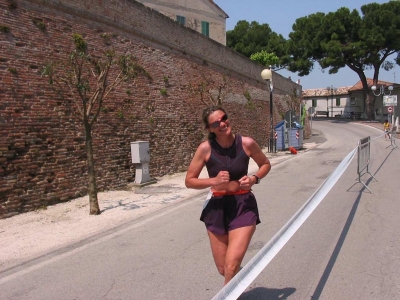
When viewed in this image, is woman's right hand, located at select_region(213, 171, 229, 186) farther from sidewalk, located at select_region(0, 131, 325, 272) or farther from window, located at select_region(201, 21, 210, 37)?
window, located at select_region(201, 21, 210, 37)

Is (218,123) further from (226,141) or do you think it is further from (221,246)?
(221,246)

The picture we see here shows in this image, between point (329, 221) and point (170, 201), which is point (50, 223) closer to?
point (170, 201)

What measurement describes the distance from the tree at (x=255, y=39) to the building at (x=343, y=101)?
1125 centimetres

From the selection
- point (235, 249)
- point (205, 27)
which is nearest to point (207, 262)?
point (235, 249)

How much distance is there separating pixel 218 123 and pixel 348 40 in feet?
164

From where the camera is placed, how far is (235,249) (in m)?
3.27

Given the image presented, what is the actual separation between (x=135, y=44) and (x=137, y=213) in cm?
657

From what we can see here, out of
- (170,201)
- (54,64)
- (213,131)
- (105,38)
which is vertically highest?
(105,38)

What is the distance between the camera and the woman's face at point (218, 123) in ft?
11.3

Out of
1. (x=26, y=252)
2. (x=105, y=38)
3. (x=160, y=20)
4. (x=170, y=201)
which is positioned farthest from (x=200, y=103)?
(x=26, y=252)

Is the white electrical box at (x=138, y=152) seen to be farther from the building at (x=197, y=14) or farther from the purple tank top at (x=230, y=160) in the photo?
the building at (x=197, y=14)

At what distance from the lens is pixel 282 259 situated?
520cm

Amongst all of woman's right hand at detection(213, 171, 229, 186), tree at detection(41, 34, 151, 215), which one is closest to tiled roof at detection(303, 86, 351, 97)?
tree at detection(41, 34, 151, 215)

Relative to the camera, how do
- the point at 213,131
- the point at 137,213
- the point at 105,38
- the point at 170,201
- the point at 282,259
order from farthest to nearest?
the point at 105,38
the point at 170,201
the point at 137,213
the point at 282,259
the point at 213,131
